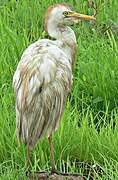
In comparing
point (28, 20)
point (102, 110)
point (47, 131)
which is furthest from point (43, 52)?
point (28, 20)

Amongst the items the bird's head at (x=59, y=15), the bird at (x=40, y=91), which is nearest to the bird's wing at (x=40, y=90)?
the bird at (x=40, y=91)

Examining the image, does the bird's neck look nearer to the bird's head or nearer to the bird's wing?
the bird's head

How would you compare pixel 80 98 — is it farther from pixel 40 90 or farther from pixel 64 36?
pixel 40 90

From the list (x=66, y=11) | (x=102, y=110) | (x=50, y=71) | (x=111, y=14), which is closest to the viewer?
(x=50, y=71)

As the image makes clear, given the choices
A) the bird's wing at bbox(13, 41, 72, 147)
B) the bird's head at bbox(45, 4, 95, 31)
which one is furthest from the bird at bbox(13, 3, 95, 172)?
the bird's head at bbox(45, 4, 95, 31)

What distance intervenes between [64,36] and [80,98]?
885 mm

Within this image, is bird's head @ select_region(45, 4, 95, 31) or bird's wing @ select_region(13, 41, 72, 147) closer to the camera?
bird's wing @ select_region(13, 41, 72, 147)

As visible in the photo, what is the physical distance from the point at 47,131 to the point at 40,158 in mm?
319

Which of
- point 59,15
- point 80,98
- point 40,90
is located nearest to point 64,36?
point 59,15

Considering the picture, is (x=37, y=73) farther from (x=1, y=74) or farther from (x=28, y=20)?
(x=28, y=20)

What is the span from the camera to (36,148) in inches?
170

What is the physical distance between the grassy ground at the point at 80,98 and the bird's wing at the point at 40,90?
0.28 meters

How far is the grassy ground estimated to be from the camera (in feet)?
14.0

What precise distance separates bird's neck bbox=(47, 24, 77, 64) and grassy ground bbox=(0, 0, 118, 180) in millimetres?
449
